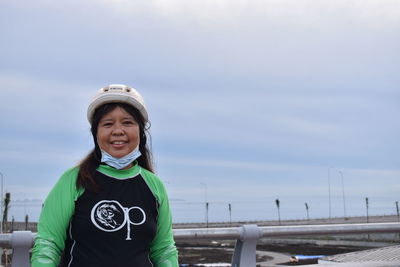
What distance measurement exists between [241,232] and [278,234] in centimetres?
39

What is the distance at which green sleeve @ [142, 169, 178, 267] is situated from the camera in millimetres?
2885

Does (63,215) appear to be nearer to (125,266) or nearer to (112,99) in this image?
(125,266)

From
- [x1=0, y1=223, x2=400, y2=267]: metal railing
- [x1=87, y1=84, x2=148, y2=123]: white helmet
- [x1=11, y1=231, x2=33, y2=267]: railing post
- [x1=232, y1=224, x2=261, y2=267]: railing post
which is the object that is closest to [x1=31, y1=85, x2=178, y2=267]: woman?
[x1=87, y1=84, x2=148, y2=123]: white helmet

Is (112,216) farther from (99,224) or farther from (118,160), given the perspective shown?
(118,160)

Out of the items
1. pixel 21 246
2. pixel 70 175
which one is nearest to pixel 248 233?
pixel 21 246

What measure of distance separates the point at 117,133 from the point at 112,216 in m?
0.45

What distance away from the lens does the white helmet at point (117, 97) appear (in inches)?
111

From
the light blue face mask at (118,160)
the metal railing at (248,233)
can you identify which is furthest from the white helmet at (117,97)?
the metal railing at (248,233)

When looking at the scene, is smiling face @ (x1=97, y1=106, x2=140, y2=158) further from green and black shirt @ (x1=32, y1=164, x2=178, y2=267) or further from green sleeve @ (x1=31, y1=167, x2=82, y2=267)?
green sleeve @ (x1=31, y1=167, x2=82, y2=267)

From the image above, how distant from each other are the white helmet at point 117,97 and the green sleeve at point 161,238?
392 millimetres

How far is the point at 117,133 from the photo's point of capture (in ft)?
9.22

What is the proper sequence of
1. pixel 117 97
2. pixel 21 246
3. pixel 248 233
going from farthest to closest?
pixel 248 233 → pixel 21 246 → pixel 117 97

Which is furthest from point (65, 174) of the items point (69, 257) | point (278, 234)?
point (278, 234)

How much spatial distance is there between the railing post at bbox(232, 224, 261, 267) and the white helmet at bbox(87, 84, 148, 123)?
88.3 inches
